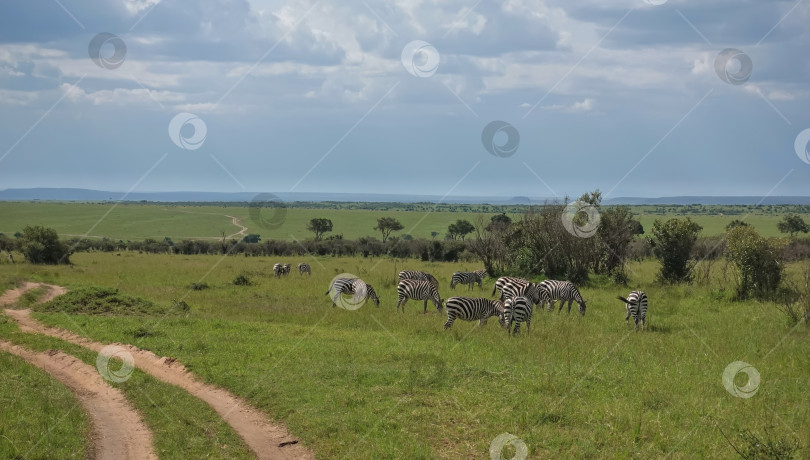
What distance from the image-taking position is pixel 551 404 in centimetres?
1175

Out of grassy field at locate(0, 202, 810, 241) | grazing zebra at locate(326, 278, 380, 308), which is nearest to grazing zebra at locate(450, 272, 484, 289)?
grazing zebra at locate(326, 278, 380, 308)

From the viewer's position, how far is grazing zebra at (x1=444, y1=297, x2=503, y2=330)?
19.4 meters


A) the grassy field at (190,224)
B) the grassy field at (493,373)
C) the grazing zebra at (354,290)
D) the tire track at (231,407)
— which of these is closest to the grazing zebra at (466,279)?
the grazing zebra at (354,290)

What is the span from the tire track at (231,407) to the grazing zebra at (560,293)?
46.0 ft

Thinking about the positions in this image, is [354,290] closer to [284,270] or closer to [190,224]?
[284,270]

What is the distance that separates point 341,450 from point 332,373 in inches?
162

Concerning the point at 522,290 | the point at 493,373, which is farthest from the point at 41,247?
the point at 493,373

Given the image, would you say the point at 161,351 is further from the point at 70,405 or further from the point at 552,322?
the point at 552,322

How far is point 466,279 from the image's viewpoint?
33094 millimetres

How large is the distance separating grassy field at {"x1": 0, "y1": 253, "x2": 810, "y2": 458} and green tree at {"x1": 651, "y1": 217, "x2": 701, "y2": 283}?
648 centimetres

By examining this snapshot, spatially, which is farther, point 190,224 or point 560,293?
point 190,224

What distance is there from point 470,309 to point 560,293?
576 cm

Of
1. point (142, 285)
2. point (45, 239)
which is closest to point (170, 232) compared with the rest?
point (45, 239)

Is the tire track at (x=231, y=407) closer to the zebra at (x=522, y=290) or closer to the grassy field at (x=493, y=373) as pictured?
the grassy field at (x=493, y=373)
